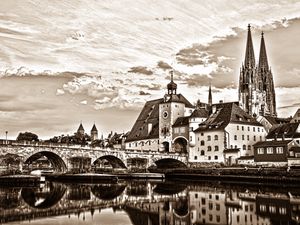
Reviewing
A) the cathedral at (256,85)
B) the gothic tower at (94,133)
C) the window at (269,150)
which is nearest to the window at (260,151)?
the window at (269,150)

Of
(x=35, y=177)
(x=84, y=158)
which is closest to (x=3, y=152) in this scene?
(x=35, y=177)

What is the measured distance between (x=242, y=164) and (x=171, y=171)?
11877 millimetres

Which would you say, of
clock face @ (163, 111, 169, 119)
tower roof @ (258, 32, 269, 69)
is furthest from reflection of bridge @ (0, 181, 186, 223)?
tower roof @ (258, 32, 269, 69)

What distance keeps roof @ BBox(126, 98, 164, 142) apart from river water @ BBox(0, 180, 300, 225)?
54.7 metres

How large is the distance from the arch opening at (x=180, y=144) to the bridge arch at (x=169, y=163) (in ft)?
10.2

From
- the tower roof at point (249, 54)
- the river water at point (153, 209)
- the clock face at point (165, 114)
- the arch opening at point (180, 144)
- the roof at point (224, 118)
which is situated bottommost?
the river water at point (153, 209)

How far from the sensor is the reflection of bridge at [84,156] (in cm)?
6234

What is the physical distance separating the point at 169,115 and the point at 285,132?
937 inches

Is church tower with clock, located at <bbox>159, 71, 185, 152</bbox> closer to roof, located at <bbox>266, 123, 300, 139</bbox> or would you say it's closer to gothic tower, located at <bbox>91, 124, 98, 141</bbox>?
roof, located at <bbox>266, 123, 300, 139</bbox>

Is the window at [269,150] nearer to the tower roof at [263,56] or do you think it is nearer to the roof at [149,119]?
the roof at [149,119]

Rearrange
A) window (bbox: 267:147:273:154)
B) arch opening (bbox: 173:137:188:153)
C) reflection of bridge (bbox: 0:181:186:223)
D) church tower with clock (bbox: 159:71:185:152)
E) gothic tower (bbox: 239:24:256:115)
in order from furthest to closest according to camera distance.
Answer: gothic tower (bbox: 239:24:256:115)
church tower with clock (bbox: 159:71:185:152)
arch opening (bbox: 173:137:188:153)
window (bbox: 267:147:273:154)
reflection of bridge (bbox: 0:181:186:223)

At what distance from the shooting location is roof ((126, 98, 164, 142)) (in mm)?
98500

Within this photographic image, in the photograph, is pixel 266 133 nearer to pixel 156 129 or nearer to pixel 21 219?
pixel 156 129

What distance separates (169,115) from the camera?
91250 millimetres
